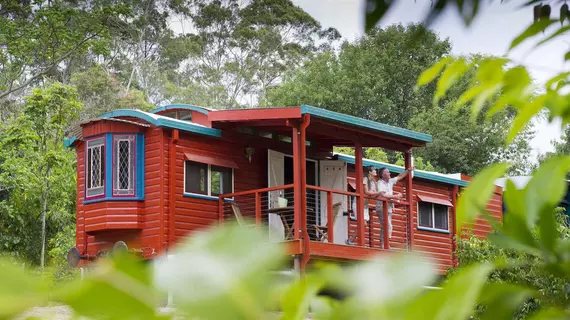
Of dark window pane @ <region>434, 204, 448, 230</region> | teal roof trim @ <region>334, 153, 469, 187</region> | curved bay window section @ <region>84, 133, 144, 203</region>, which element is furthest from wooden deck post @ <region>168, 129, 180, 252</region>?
dark window pane @ <region>434, 204, 448, 230</region>

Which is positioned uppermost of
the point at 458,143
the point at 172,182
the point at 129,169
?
the point at 458,143

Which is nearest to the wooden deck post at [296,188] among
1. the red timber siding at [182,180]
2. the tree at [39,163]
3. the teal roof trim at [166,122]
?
the red timber siding at [182,180]

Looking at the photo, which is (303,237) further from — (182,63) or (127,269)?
(182,63)

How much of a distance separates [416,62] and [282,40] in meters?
10.9

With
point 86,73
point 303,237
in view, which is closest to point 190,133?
point 303,237

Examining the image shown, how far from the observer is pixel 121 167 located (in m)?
13.3

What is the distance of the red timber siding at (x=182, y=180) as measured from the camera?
13.2 m

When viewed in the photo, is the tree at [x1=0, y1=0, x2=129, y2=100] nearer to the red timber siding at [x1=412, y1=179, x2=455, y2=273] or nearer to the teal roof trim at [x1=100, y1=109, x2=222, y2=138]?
the teal roof trim at [x1=100, y1=109, x2=222, y2=138]

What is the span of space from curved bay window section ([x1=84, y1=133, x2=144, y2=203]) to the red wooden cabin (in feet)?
0.05

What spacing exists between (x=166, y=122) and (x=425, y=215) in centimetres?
644

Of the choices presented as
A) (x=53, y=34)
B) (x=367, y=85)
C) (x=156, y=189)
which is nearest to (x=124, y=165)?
(x=156, y=189)

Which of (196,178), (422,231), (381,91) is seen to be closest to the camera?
(196,178)

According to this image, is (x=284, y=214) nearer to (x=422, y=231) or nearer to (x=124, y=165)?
(x=124, y=165)

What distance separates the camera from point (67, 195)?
1927 cm
